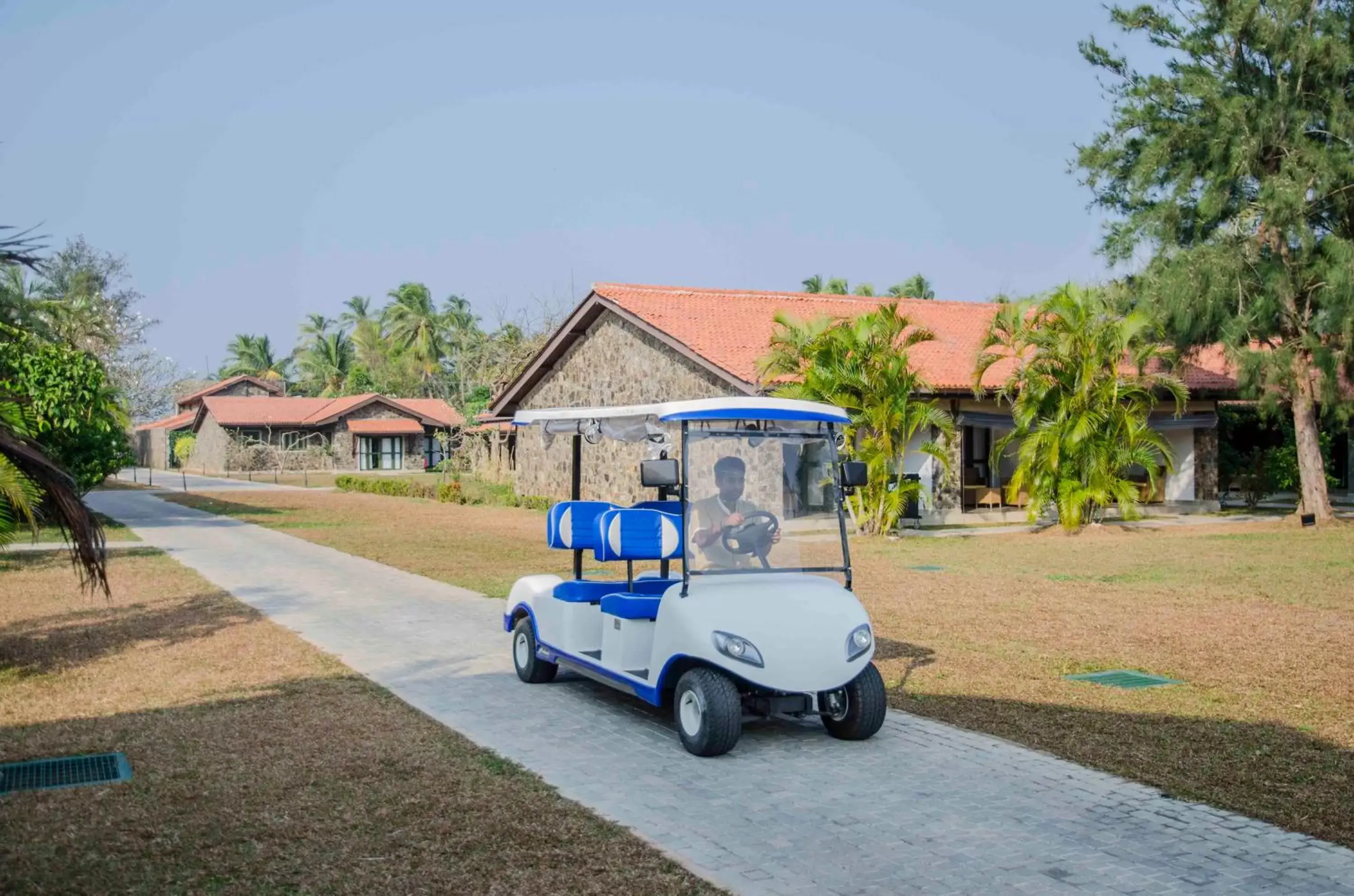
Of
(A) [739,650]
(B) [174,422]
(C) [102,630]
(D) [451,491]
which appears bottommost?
(C) [102,630]

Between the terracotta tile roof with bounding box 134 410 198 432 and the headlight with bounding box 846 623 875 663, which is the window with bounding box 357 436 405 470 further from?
the headlight with bounding box 846 623 875 663

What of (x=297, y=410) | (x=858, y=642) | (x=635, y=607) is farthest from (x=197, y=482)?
(x=858, y=642)

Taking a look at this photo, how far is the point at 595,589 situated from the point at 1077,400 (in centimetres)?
1383

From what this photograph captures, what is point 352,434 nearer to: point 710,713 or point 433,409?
point 433,409

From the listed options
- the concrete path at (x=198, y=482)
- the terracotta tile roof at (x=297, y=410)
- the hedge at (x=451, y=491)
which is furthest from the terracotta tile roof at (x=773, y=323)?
the terracotta tile roof at (x=297, y=410)

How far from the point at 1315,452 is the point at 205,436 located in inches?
2180

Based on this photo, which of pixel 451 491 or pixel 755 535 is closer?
pixel 755 535

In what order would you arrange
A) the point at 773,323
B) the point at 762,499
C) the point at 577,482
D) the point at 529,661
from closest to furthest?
1. the point at 762,499
2. the point at 529,661
3. the point at 577,482
4. the point at 773,323

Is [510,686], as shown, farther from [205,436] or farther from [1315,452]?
[205,436]

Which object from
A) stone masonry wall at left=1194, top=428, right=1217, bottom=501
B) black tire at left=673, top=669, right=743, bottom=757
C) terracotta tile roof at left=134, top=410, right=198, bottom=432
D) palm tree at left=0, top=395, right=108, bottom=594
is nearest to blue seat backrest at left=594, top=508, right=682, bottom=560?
black tire at left=673, top=669, right=743, bottom=757

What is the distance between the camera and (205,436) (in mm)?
63969

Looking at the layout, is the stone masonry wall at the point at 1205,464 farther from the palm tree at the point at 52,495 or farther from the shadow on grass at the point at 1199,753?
the palm tree at the point at 52,495

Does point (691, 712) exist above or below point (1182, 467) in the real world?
below

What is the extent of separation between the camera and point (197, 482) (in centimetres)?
5025
